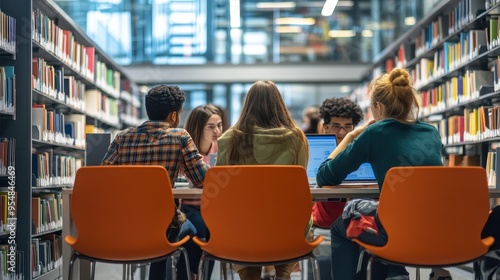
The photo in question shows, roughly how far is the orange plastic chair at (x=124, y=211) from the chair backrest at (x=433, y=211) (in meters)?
0.84

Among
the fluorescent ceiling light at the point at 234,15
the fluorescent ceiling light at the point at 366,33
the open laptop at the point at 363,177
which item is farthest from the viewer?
the fluorescent ceiling light at the point at 366,33

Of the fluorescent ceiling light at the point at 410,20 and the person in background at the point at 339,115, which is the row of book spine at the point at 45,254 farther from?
the fluorescent ceiling light at the point at 410,20

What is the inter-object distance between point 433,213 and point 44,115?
10.4ft

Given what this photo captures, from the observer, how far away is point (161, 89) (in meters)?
3.15

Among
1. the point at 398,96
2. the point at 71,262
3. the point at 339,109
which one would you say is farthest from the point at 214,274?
the point at 398,96

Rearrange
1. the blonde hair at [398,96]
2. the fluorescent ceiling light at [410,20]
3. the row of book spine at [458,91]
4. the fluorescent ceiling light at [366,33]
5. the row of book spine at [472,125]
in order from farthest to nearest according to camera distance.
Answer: the fluorescent ceiling light at [366,33]
the fluorescent ceiling light at [410,20]
the row of book spine at [458,91]
the row of book spine at [472,125]
the blonde hair at [398,96]

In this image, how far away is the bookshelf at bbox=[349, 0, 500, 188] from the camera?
4.95m

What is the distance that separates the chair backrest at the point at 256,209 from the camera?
2391mm

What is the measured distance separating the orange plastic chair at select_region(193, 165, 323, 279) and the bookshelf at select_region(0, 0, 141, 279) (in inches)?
80.2

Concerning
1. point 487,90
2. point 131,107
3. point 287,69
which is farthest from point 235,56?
point 487,90

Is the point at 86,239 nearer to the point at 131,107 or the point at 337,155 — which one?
the point at 337,155

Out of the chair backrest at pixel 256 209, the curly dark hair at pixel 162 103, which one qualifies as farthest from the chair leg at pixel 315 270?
the curly dark hair at pixel 162 103

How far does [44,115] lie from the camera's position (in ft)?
15.2

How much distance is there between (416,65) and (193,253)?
452 cm
